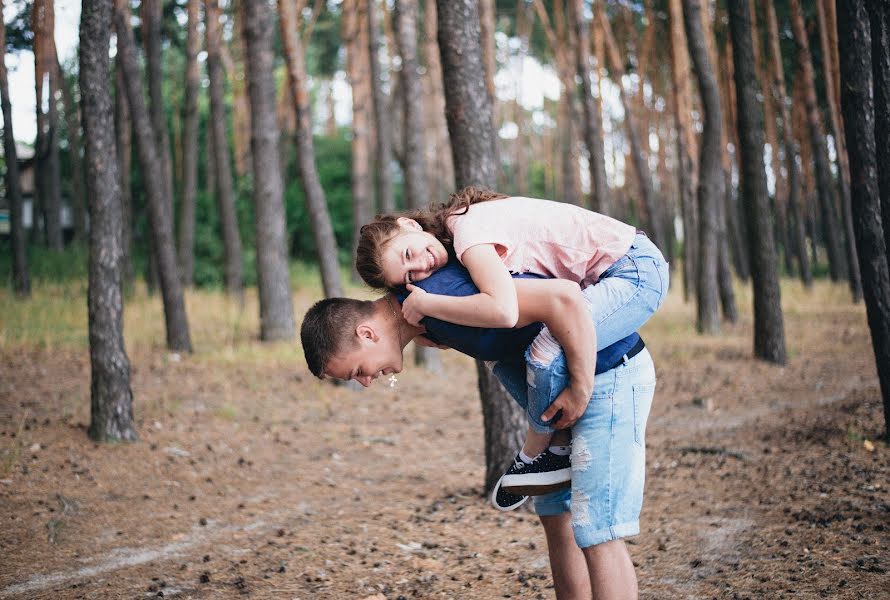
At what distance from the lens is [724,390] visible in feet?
28.7

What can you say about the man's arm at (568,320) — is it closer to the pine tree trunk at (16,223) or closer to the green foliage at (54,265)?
the pine tree trunk at (16,223)

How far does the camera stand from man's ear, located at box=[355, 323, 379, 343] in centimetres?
246

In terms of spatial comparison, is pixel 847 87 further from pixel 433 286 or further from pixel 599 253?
pixel 433 286

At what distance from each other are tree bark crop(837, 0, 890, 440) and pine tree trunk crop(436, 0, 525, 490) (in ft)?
7.57

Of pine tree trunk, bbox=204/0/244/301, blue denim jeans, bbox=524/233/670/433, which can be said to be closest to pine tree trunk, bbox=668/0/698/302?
pine tree trunk, bbox=204/0/244/301

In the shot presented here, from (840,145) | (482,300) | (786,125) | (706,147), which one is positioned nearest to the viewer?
(482,300)

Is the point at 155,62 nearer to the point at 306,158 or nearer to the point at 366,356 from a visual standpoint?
the point at 306,158

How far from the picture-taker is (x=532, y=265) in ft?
7.91

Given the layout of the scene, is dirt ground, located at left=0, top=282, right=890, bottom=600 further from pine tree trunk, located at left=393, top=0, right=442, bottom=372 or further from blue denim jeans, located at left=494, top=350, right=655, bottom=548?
pine tree trunk, located at left=393, top=0, right=442, bottom=372

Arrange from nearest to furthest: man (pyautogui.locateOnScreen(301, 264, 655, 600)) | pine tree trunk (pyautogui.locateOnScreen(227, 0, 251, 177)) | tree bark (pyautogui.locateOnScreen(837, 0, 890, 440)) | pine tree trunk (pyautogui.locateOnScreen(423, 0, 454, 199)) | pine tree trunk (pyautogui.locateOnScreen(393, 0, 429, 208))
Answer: man (pyautogui.locateOnScreen(301, 264, 655, 600)) < tree bark (pyautogui.locateOnScreen(837, 0, 890, 440)) < pine tree trunk (pyautogui.locateOnScreen(393, 0, 429, 208)) < pine tree trunk (pyautogui.locateOnScreen(423, 0, 454, 199)) < pine tree trunk (pyautogui.locateOnScreen(227, 0, 251, 177))

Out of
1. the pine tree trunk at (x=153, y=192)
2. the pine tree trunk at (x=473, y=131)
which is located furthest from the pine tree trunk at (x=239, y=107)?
the pine tree trunk at (x=473, y=131)

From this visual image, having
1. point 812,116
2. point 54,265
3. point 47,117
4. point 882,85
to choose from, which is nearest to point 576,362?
point 882,85

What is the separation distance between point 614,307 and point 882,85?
10.1 ft

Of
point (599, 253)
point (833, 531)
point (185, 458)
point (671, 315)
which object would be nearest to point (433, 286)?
point (599, 253)
